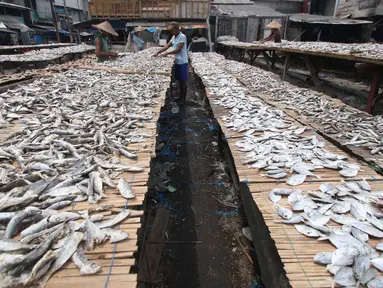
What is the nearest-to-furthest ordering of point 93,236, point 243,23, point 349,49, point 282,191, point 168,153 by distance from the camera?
point 93,236, point 282,191, point 168,153, point 349,49, point 243,23

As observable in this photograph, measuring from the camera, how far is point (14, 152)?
2707 mm

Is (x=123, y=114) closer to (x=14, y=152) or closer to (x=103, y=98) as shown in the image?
(x=103, y=98)

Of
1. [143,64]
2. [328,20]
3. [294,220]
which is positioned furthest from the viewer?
[328,20]

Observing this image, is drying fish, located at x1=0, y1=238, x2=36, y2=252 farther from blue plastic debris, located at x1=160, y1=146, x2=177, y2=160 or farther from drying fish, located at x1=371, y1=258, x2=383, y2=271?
blue plastic debris, located at x1=160, y1=146, x2=177, y2=160

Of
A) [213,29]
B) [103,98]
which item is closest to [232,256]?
[103,98]

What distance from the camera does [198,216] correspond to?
404 centimetres

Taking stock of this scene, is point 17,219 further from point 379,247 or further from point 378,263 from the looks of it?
point 379,247

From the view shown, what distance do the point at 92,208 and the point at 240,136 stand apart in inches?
104

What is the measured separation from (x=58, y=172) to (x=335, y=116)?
194 inches

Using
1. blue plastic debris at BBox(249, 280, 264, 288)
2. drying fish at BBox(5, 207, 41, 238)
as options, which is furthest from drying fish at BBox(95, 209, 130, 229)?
blue plastic debris at BBox(249, 280, 264, 288)

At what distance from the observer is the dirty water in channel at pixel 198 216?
3.08m

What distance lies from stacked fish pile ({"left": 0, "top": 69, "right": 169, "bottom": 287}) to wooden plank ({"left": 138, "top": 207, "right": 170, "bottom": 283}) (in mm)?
1309

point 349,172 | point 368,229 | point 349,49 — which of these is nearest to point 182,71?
point 349,49

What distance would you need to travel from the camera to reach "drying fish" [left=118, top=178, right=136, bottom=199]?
2.14 m
